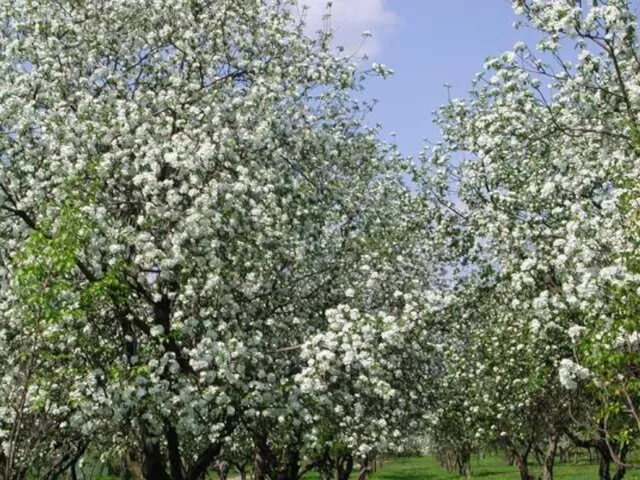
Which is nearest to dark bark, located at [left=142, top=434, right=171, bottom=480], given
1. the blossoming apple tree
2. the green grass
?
the blossoming apple tree

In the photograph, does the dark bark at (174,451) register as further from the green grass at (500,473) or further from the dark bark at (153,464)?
the green grass at (500,473)

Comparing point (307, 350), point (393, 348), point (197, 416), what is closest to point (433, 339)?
point (393, 348)

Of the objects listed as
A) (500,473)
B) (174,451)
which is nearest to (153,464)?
(174,451)

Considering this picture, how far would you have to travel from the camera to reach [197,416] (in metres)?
14.9

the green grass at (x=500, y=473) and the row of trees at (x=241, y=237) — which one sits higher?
the row of trees at (x=241, y=237)

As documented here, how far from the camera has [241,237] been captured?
1502 centimetres

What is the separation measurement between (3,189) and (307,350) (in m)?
5.84

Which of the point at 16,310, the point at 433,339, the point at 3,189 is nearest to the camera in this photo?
the point at 16,310

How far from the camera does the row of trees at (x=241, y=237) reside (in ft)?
45.7

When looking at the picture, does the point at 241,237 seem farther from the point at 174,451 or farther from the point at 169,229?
the point at 174,451

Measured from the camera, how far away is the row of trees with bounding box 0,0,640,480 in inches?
548

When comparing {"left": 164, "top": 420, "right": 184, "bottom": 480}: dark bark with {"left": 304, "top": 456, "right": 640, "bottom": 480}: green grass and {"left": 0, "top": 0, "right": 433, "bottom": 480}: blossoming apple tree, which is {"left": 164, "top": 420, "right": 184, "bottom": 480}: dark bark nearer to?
{"left": 0, "top": 0, "right": 433, "bottom": 480}: blossoming apple tree

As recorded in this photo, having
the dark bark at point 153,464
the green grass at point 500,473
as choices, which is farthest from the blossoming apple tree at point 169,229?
the green grass at point 500,473

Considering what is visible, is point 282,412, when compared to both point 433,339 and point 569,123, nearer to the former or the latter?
point 433,339
